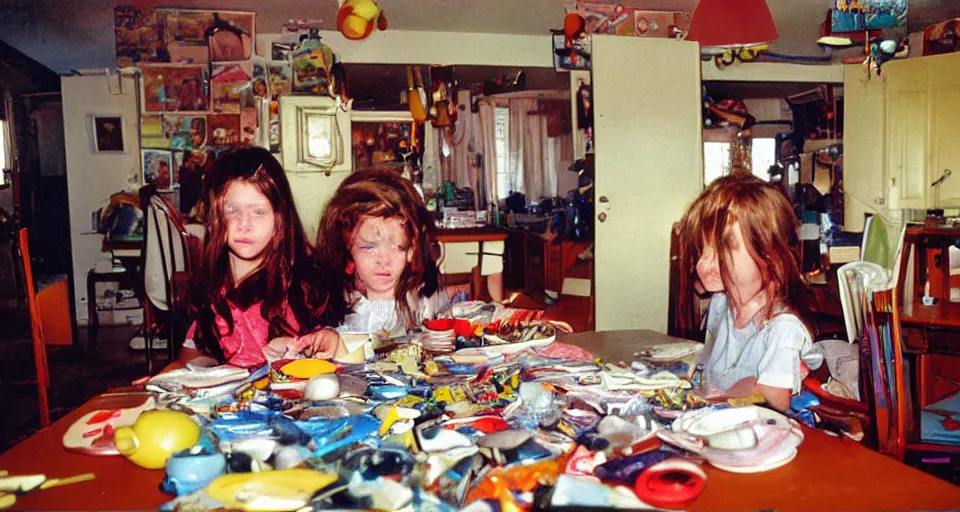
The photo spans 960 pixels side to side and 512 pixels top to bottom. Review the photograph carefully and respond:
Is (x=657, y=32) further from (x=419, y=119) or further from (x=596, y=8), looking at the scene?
(x=419, y=119)

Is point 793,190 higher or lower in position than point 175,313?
higher

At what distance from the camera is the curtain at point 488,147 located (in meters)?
6.91

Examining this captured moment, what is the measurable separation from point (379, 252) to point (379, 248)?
12 mm

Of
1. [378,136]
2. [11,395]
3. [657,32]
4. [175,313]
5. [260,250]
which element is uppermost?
[657,32]

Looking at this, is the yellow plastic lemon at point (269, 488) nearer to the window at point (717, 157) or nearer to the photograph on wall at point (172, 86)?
the photograph on wall at point (172, 86)

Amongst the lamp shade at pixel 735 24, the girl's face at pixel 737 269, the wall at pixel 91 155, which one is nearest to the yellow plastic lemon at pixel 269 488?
the girl's face at pixel 737 269

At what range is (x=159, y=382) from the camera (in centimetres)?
140

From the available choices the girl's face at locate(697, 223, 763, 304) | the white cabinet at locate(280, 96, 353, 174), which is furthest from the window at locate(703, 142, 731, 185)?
the girl's face at locate(697, 223, 763, 304)

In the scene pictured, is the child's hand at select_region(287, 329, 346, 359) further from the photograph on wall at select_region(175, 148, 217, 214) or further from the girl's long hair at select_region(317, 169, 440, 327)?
the photograph on wall at select_region(175, 148, 217, 214)

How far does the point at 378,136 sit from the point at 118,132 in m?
2.05

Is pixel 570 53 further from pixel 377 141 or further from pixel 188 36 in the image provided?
pixel 188 36

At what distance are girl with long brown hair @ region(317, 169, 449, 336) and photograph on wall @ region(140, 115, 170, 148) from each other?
3198 mm

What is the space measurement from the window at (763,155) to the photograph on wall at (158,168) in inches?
159

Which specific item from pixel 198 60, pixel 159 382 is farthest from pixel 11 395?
pixel 159 382
